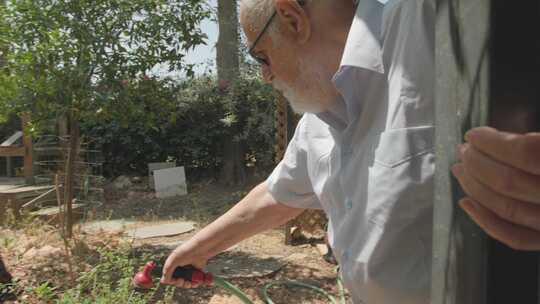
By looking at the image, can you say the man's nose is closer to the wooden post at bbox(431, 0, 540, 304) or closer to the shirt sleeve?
the shirt sleeve

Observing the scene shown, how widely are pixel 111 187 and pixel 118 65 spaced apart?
20.8ft

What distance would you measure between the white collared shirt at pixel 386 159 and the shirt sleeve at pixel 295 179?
1.22 feet

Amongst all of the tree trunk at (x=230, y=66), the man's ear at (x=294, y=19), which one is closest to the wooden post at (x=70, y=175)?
the man's ear at (x=294, y=19)

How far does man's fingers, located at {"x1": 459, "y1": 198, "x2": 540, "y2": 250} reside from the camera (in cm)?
50

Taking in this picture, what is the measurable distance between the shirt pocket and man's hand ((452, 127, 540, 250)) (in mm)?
562

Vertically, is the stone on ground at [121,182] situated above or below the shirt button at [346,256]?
below

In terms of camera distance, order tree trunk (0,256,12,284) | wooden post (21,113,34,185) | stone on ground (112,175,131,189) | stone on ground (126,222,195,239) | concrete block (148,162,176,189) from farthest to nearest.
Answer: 1. stone on ground (112,175,131,189)
2. concrete block (148,162,176,189)
3. wooden post (21,113,34,185)
4. stone on ground (126,222,195,239)
5. tree trunk (0,256,12,284)

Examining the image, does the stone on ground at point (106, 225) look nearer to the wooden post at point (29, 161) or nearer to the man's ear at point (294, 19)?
the wooden post at point (29, 161)

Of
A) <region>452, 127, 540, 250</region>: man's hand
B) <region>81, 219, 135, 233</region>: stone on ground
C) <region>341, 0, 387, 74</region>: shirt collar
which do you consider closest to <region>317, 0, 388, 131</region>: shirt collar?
<region>341, 0, 387, 74</region>: shirt collar

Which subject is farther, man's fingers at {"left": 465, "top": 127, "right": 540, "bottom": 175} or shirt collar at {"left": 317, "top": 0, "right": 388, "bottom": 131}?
shirt collar at {"left": 317, "top": 0, "right": 388, "bottom": 131}

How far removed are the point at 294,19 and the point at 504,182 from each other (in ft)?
3.66

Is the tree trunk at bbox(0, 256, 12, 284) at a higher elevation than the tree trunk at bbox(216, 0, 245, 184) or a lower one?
lower

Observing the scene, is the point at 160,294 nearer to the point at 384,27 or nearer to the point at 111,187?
the point at 384,27

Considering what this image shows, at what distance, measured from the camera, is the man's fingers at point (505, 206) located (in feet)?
1.54
